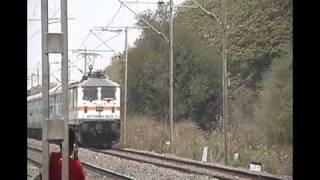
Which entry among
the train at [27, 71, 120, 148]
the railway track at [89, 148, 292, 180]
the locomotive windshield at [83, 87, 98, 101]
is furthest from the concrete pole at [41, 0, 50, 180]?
the railway track at [89, 148, 292, 180]

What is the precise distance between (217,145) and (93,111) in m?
9.35

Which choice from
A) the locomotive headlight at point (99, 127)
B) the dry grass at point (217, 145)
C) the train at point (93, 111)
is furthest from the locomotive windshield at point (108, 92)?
the dry grass at point (217, 145)

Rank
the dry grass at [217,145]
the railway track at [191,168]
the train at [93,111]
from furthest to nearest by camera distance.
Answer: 1. the dry grass at [217,145]
2. the railway track at [191,168]
3. the train at [93,111]

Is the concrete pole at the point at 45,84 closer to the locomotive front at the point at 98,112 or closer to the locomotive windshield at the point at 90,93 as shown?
the locomotive front at the point at 98,112

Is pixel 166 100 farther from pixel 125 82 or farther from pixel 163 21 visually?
pixel 125 82

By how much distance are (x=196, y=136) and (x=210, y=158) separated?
2212mm

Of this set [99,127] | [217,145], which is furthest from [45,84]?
[217,145]

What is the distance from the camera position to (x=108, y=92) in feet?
17.0

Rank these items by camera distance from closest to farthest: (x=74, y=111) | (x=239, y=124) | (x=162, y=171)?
(x=74, y=111) → (x=162, y=171) → (x=239, y=124)

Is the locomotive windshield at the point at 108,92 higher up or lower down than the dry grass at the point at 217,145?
higher up

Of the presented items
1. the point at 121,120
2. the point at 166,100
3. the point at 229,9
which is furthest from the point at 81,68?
the point at 229,9

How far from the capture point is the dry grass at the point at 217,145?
31.0 feet

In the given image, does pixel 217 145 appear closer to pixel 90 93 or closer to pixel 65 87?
pixel 90 93
